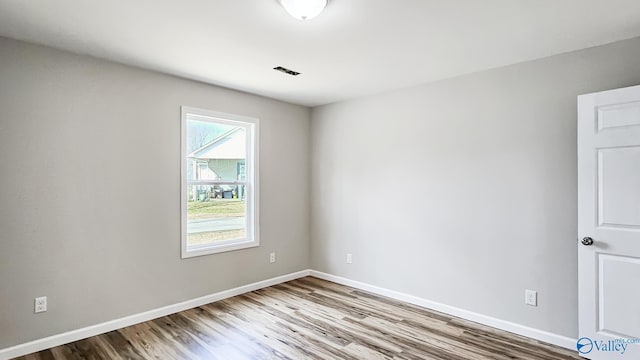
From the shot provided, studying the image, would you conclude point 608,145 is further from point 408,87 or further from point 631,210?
point 408,87

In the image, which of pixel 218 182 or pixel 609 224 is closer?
pixel 609 224

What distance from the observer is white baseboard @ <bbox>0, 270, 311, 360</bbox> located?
2637 millimetres

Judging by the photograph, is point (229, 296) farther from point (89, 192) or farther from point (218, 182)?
point (89, 192)

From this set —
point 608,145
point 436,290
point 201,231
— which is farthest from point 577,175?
point 201,231

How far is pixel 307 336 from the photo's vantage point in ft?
9.89

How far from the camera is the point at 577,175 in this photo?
9.00ft

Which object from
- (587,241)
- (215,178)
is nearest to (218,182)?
(215,178)

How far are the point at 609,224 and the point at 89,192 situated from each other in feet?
13.8

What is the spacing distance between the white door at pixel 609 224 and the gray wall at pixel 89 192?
11.4 feet

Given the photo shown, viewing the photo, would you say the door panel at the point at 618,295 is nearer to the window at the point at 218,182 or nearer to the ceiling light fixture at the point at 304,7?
the ceiling light fixture at the point at 304,7

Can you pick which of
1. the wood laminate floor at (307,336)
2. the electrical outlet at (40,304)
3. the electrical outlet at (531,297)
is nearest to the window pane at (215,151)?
the wood laminate floor at (307,336)

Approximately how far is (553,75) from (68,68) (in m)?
4.15

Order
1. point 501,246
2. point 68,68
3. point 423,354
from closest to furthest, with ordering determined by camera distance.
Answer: point 423,354, point 68,68, point 501,246

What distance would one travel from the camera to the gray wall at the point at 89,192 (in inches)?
104
